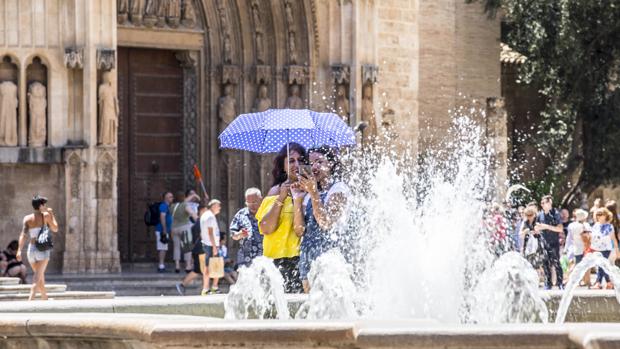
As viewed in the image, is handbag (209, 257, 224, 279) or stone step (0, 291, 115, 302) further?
handbag (209, 257, 224, 279)

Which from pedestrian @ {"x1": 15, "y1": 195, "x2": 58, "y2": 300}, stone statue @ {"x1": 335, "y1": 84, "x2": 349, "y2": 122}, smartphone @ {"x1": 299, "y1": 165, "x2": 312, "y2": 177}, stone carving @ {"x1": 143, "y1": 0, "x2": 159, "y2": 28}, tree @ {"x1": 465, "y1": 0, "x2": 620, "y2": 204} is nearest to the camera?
smartphone @ {"x1": 299, "y1": 165, "x2": 312, "y2": 177}

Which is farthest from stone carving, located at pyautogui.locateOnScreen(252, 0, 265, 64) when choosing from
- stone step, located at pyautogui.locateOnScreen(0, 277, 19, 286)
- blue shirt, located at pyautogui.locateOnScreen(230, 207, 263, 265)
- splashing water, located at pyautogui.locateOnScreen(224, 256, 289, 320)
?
splashing water, located at pyautogui.locateOnScreen(224, 256, 289, 320)

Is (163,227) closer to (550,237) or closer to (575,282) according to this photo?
(550,237)

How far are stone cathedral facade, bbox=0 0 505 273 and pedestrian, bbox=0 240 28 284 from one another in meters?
0.99

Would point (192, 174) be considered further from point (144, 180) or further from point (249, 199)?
point (249, 199)

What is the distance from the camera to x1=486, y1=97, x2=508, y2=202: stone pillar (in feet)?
109

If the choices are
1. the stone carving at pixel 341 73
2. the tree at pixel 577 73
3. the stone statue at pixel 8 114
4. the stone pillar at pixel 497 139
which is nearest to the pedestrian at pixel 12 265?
the stone statue at pixel 8 114

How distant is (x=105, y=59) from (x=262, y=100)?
13.6 feet

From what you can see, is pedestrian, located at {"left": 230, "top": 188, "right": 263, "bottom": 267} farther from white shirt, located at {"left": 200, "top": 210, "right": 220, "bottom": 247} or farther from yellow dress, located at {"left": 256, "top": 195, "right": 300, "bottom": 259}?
white shirt, located at {"left": 200, "top": 210, "right": 220, "bottom": 247}

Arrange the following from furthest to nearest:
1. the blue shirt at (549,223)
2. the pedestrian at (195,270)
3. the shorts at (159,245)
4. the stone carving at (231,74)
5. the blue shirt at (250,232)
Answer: the stone carving at (231,74)
the shorts at (159,245)
the blue shirt at (549,223)
the pedestrian at (195,270)
the blue shirt at (250,232)

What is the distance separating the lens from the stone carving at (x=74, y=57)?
24594mm

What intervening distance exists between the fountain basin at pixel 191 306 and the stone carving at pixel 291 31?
15.7 meters

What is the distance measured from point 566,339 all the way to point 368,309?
4.92m

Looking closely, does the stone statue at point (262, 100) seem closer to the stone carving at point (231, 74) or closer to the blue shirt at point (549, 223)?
the stone carving at point (231, 74)
